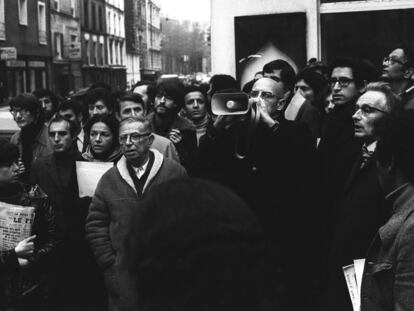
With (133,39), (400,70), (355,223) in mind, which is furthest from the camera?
(133,39)

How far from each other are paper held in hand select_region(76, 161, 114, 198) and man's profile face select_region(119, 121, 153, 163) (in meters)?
0.54

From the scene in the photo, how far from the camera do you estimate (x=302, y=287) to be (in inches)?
172

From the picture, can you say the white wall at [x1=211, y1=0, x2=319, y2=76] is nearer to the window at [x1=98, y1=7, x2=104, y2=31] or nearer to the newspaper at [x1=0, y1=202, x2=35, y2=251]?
the newspaper at [x1=0, y1=202, x2=35, y2=251]

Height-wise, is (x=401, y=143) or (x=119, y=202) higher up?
(x=401, y=143)

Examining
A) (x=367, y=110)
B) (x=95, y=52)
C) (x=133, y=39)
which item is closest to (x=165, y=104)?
(x=367, y=110)

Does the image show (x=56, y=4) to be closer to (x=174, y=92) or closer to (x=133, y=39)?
(x=133, y=39)

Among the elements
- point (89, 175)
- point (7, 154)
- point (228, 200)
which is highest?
point (228, 200)

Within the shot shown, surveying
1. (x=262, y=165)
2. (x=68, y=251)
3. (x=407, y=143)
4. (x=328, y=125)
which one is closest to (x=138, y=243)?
(x=407, y=143)

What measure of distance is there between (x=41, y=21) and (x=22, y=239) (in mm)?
33412

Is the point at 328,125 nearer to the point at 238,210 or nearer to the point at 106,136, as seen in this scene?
the point at 106,136

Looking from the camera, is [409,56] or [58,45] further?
[58,45]

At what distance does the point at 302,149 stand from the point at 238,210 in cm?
292

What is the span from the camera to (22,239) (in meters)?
4.22

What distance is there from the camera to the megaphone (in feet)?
13.7
